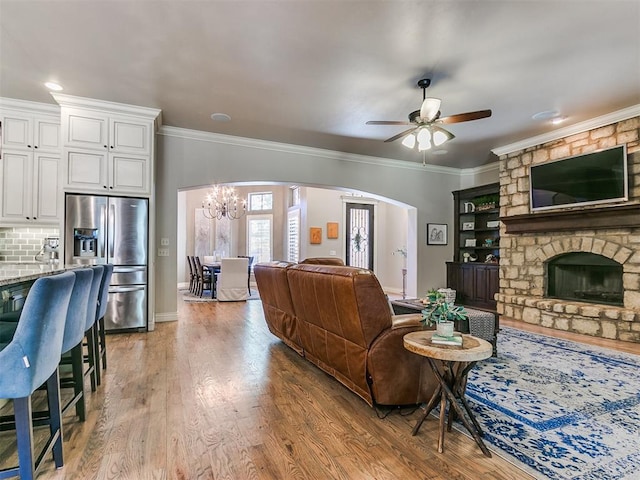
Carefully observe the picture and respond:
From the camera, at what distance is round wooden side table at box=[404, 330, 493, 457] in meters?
1.91

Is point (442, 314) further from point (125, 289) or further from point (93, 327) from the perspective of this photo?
point (125, 289)

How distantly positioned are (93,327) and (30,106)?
11.6 ft

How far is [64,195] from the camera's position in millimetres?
4316

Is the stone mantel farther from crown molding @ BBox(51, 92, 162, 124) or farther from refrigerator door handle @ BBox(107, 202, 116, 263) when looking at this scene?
refrigerator door handle @ BBox(107, 202, 116, 263)

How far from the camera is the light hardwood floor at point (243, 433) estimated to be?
1.77m

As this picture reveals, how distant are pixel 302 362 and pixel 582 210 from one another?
4.54 metres

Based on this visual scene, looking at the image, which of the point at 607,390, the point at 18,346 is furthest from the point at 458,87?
the point at 18,346

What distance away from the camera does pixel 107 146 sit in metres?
4.50

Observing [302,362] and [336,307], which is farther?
[302,362]

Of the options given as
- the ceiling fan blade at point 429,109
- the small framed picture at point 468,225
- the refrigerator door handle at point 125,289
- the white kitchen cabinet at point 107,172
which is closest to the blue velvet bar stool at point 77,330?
the refrigerator door handle at point 125,289

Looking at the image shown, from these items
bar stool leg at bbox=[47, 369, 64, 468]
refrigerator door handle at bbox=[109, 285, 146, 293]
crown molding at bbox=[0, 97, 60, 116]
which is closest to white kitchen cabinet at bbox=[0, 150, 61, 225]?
crown molding at bbox=[0, 97, 60, 116]

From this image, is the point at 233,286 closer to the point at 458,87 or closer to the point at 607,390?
the point at 458,87

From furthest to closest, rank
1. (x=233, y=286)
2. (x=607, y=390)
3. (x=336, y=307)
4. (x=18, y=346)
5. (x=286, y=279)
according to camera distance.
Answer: (x=233, y=286) < (x=286, y=279) < (x=607, y=390) < (x=336, y=307) < (x=18, y=346)

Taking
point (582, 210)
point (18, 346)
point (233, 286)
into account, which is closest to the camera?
point (18, 346)
